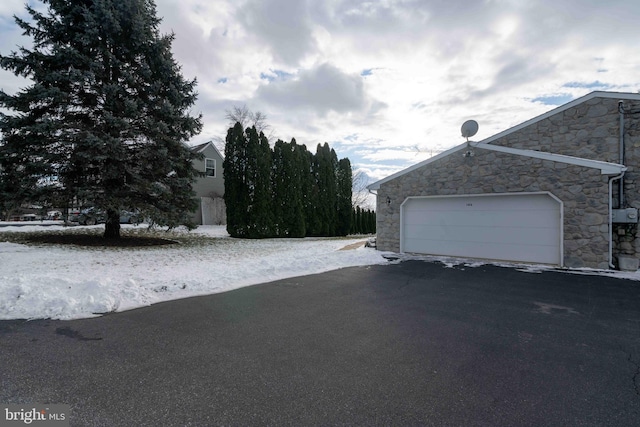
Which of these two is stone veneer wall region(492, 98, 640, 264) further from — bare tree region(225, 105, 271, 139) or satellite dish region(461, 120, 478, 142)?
bare tree region(225, 105, 271, 139)

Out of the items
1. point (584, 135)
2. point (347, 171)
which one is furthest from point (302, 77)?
point (584, 135)

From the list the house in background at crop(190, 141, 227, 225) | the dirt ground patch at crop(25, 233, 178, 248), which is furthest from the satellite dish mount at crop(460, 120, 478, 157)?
the house in background at crop(190, 141, 227, 225)

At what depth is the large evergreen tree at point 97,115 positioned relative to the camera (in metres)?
9.26

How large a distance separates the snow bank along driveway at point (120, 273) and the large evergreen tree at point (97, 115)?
1.88 metres

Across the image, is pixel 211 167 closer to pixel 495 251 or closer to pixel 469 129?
pixel 469 129

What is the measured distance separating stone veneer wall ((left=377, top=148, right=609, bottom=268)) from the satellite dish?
53cm

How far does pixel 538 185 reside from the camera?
7.88 meters

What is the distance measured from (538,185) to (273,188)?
11.0 m

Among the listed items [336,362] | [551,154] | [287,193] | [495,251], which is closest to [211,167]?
[287,193]

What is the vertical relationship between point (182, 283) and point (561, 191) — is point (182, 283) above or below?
below

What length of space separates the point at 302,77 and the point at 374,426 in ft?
46.8

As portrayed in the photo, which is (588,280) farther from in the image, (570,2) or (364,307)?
(570,2)

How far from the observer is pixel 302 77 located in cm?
1391

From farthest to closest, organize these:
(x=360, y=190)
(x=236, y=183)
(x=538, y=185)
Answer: (x=360, y=190) < (x=236, y=183) < (x=538, y=185)
